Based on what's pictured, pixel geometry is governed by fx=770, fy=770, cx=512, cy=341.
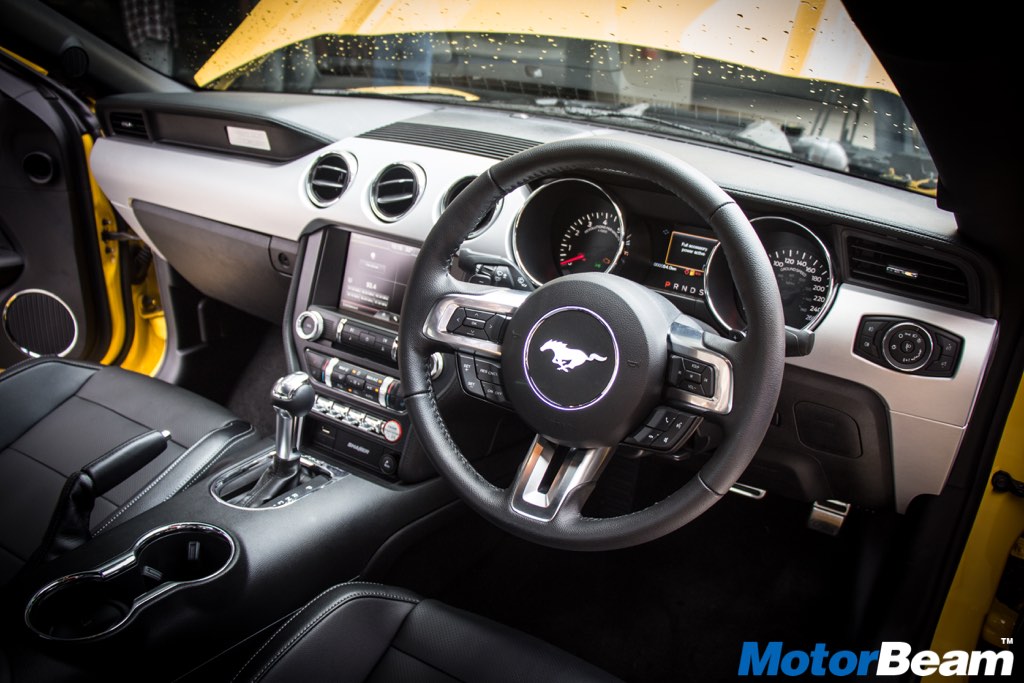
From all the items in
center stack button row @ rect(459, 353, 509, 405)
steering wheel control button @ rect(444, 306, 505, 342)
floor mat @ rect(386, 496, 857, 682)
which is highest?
steering wheel control button @ rect(444, 306, 505, 342)

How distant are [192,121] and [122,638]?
1.54 metres

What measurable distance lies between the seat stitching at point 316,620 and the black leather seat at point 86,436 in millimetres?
582

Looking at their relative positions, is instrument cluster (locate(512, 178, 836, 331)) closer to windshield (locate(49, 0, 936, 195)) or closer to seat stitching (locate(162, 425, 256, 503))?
windshield (locate(49, 0, 936, 195))

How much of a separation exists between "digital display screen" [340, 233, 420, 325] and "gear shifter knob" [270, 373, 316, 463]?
277mm

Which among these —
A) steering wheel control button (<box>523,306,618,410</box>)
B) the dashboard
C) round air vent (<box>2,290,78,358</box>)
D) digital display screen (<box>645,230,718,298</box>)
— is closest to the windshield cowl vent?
the dashboard

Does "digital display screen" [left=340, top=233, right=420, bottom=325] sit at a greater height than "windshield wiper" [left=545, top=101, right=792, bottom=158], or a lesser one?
lesser

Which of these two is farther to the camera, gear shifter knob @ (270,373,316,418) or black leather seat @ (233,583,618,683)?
gear shifter knob @ (270,373,316,418)

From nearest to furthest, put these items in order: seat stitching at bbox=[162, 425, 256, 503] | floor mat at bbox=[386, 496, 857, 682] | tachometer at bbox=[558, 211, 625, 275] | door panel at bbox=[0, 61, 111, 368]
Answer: tachometer at bbox=[558, 211, 625, 275]
seat stitching at bbox=[162, 425, 256, 503]
floor mat at bbox=[386, 496, 857, 682]
door panel at bbox=[0, 61, 111, 368]

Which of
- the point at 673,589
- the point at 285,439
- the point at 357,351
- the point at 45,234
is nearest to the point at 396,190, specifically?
the point at 357,351

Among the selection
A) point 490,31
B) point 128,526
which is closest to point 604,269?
point 490,31

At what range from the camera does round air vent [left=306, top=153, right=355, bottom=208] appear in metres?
1.87

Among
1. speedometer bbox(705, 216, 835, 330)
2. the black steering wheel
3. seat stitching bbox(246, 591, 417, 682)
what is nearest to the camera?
the black steering wheel

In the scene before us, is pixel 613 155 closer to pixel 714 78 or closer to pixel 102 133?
pixel 714 78

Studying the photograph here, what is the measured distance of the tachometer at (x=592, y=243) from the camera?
4.97 ft
